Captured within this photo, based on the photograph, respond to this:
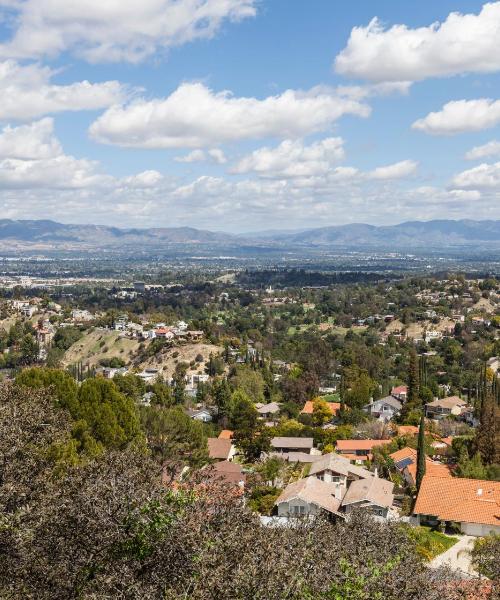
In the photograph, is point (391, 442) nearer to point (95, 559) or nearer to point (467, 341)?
point (95, 559)

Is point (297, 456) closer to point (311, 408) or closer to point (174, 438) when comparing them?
point (174, 438)

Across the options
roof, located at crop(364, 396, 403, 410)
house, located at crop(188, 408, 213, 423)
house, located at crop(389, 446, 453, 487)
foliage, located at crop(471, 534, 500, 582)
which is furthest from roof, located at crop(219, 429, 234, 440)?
foliage, located at crop(471, 534, 500, 582)

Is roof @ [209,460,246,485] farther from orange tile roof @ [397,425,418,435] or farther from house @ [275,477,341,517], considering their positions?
orange tile roof @ [397,425,418,435]

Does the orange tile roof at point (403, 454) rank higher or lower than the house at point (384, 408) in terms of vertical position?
higher

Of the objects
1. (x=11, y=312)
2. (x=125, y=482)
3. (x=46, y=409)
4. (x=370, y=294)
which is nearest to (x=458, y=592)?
(x=125, y=482)

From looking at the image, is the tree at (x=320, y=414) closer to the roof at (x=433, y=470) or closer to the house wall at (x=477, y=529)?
the roof at (x=433, y=470)

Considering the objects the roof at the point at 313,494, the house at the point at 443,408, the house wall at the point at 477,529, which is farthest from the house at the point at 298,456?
the house at the point at 443,408
